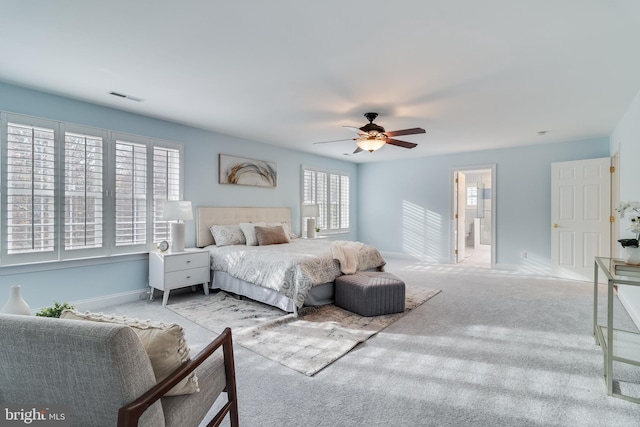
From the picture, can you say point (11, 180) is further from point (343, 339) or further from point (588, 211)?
point (588, 211)

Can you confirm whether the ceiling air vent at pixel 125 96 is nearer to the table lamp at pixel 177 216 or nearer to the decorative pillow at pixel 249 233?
the table lamp at pixel 177 216

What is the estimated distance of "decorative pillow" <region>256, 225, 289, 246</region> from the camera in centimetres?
495

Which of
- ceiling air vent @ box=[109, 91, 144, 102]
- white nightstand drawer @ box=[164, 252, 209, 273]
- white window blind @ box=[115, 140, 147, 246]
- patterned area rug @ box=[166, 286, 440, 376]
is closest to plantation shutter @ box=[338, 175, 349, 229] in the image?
patterned area rug @ box=[166, 286, 440, 376]

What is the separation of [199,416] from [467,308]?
3.52 meters

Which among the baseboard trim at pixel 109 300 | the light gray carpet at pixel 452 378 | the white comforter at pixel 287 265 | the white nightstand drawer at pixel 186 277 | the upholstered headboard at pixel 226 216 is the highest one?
the upholstered headboard at pixel 226 216

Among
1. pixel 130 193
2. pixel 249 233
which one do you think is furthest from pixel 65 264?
pixel 249 233

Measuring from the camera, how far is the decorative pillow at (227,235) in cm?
488

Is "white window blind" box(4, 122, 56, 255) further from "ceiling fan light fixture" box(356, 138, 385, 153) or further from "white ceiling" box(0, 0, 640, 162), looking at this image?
"ceiling fan light fixture" box(356, 138, 385, 153)

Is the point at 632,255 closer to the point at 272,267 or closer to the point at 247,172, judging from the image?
the point at 272,267

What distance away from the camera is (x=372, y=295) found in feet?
11.7

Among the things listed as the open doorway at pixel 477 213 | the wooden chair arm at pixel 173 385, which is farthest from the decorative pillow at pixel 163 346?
the open doorway at pixel 477 213

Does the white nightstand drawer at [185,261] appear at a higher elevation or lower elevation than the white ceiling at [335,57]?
lower

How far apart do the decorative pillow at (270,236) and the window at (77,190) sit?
1.35m

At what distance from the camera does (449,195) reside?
709 centimetres
